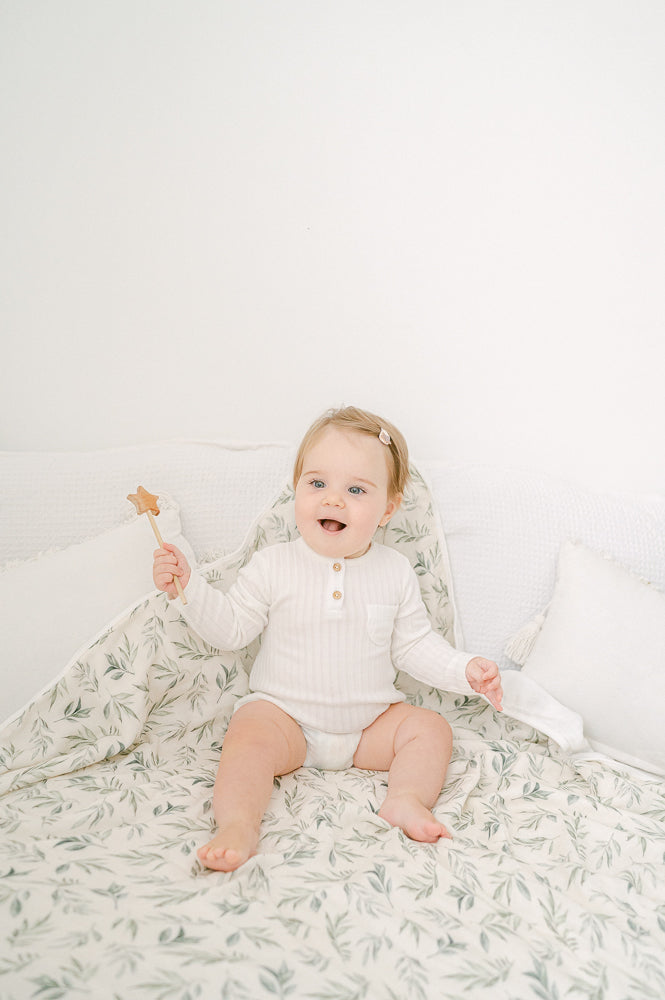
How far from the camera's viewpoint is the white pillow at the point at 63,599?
4.02 ft

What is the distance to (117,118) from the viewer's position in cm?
164

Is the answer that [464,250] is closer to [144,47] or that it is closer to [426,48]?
[426,48]

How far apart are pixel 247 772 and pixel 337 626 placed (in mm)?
307

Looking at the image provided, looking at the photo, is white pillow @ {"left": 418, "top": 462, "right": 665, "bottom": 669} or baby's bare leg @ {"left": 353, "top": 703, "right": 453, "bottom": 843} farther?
white pillow @ {"left": 418, "top": 462, "right": 665, "bottom": 669}

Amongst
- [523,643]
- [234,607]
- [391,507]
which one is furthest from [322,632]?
[523,643]

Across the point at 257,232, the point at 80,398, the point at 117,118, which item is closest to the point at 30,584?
the point at 80,398

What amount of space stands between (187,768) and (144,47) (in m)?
1.42

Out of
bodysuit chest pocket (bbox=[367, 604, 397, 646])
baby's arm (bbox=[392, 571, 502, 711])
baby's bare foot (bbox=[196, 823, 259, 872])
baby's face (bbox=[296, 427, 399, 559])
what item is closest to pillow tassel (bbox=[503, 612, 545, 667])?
baby's arm (bbox=[392, 571, 502, 711])

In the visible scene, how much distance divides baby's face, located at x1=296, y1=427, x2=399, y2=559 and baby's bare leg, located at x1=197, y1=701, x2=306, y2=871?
0.30 metres

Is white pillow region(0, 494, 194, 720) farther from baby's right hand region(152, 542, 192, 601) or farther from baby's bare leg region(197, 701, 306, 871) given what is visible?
baby's bare leg region(197, 701, 306, 871)

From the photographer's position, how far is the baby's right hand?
122 cm

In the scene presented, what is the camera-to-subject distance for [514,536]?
156 centimetres

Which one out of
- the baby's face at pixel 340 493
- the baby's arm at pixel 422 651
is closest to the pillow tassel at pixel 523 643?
the baby's arm at pixel 422 651

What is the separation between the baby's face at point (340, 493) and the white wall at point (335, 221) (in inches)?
16.4
